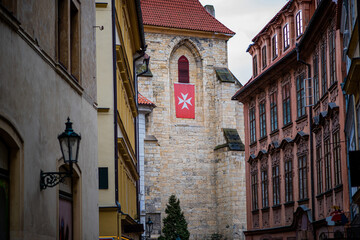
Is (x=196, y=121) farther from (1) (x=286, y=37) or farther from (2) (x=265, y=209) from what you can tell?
(1) (x=286, y=37)

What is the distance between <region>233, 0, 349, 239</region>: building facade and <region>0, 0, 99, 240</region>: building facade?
8086mm

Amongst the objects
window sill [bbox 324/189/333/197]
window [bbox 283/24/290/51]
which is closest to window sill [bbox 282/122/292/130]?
window [bbox 283/24/290/51]

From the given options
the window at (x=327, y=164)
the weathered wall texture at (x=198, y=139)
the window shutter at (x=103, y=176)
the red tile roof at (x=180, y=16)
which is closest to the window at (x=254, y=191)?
the window at (x=327, y=164)

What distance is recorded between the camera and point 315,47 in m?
25.0

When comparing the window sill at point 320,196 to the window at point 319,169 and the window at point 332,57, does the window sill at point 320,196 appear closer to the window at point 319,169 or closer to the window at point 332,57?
the window at point 319,169

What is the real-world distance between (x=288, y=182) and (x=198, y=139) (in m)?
20.8

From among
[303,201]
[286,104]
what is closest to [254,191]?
[286,104]

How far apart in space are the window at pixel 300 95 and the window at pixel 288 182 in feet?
7.93

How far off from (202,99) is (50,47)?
130 ft

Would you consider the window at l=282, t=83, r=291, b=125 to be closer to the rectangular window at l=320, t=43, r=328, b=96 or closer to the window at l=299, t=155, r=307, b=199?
the window at l=299, t=155, r=307, b=199

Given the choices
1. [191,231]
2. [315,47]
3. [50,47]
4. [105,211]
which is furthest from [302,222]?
[191,231]

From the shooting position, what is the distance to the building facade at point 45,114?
8.05m

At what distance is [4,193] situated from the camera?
8016 millimetres

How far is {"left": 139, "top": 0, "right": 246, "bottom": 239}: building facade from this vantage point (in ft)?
156
